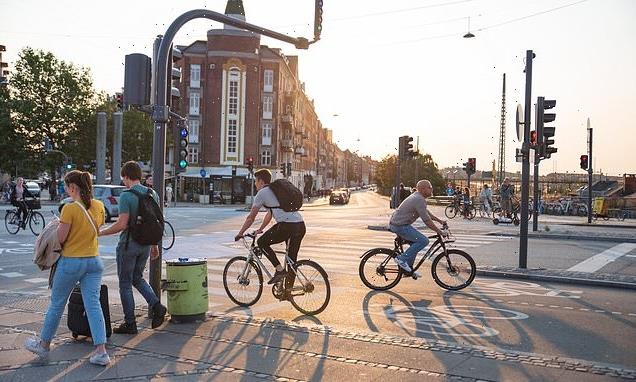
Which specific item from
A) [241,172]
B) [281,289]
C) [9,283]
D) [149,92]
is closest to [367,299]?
[281,289]

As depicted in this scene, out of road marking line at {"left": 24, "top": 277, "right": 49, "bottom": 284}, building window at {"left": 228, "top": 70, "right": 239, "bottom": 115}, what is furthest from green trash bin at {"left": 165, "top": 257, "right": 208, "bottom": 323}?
building window at {"left": 228, "top": 70, "right": 239, "bottom": 115}

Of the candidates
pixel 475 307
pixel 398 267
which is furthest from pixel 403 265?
→ pixel 475 307

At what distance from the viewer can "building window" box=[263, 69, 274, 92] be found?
66.9 meters

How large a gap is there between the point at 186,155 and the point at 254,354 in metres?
4.37

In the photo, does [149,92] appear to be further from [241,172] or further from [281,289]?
[241,172]

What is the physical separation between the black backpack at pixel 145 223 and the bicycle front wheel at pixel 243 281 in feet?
5.95

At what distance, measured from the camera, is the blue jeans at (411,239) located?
9.80m

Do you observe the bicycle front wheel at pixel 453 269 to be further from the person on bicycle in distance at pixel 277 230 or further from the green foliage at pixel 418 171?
the green foliage at pixel 418 171

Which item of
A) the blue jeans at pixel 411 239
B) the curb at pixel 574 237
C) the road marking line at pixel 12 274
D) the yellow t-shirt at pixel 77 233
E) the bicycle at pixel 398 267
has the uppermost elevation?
the yellow t-shirt at pixel 77 233

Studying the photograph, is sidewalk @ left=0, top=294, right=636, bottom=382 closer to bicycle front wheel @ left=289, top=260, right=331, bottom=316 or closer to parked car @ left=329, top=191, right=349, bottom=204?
bicycle front wheel @ left=289, top=260, right=331, bottom=316

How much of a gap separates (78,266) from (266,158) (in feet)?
204

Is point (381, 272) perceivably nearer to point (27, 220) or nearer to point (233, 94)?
point (27, 220)

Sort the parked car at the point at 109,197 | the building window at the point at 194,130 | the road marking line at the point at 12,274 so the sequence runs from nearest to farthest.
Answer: the road marking line at the point at 12,274
the parked car at the point at 109,197
the building window at the point at 194,130

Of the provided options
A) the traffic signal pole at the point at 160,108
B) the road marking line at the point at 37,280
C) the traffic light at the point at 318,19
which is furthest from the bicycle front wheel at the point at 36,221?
the traffic signal pole at the point at 160,108
